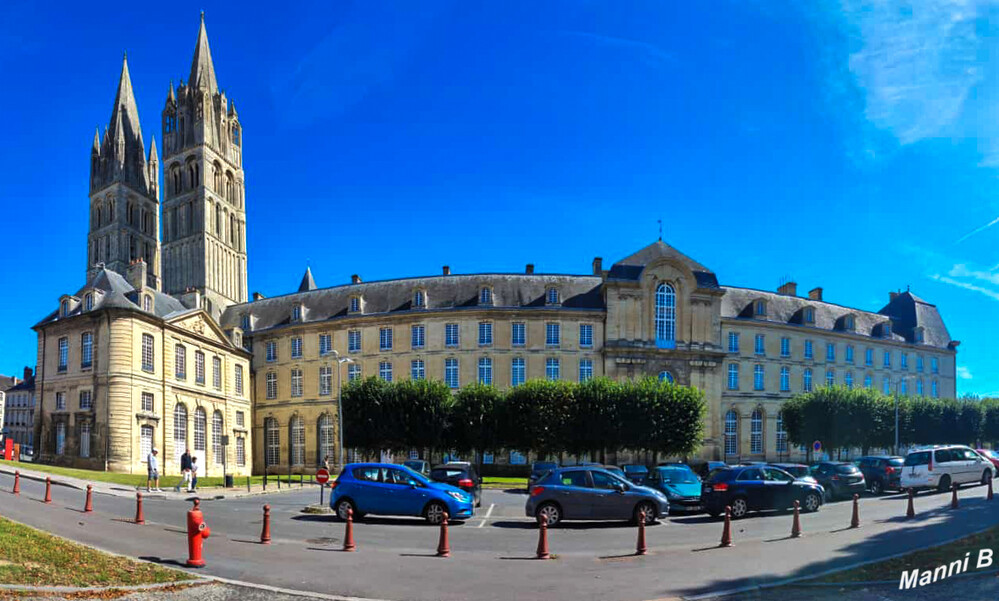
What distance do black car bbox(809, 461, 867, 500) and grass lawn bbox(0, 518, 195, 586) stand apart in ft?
74.7

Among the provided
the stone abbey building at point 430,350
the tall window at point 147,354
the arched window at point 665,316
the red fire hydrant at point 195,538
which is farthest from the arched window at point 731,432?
the red fire hydrant at point 195,538

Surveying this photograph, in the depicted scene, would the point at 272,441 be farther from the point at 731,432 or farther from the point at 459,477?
the point at 459,477

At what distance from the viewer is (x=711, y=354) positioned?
6188 centimetres

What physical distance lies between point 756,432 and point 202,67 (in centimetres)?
7564

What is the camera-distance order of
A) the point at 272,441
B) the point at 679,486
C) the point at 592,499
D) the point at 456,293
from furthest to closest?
1. the point at 272,441
2. the point at 456,293
3. the point at 679,486
4. the point at 592,499

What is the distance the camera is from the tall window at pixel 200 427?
180ft

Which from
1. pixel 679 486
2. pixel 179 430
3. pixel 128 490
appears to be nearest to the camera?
pixel 679 486

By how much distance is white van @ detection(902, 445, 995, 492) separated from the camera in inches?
1098

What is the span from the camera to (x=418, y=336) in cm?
6238

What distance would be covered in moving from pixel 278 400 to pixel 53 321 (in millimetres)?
20944

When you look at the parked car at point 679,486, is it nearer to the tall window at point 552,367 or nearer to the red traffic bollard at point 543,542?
the red traffic bollard at point 543,542

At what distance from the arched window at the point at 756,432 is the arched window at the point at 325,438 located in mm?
34626

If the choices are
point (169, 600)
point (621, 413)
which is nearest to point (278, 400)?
point (621, 413)

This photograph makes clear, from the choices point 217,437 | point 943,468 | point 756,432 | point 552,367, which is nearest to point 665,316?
point 552,367
